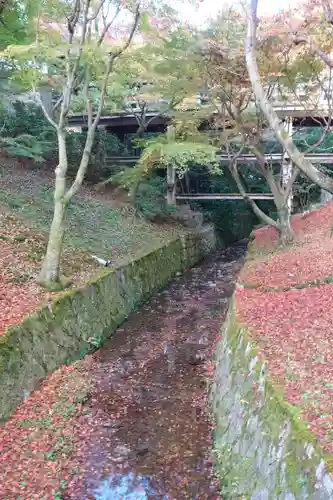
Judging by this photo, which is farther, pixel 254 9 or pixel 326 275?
pixel 326 275

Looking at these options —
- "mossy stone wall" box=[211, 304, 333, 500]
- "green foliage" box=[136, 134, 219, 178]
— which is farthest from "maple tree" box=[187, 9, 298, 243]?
"mossy stone wall" box=[211, 304, 333, 500]

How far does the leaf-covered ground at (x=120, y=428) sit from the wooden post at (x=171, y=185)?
13.1 meters

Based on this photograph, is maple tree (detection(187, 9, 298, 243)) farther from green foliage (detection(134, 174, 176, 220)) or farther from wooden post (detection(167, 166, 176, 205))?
wooden post (detection(167, 166, 176, 205))

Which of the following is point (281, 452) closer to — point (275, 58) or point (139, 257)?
point (139, 257)

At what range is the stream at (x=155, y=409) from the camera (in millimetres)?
7234

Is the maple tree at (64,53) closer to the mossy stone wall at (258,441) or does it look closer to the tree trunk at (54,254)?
the tree trunk at (54,254)

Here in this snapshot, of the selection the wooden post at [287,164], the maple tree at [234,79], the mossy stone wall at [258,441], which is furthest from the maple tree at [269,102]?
the wooden post at [287,164]

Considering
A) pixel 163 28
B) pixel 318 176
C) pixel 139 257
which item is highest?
pixel 163 28

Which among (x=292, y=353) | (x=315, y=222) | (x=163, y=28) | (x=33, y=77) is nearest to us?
(x=292, y=353)

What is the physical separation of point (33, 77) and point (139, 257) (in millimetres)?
7430

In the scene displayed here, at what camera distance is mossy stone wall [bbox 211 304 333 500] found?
488 cm

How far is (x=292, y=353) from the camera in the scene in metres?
7.49

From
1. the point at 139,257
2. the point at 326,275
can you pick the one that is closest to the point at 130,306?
the point at 139,257

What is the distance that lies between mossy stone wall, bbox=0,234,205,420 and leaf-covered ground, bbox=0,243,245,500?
0.33 meters
